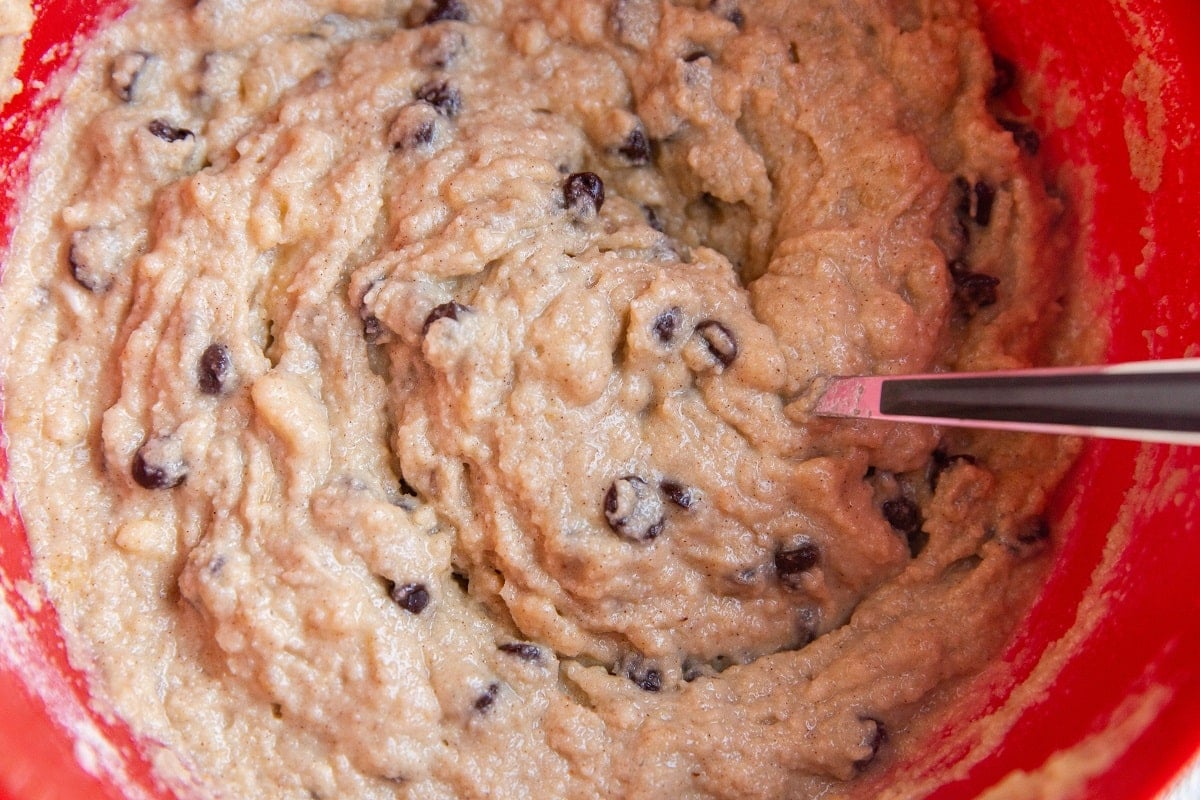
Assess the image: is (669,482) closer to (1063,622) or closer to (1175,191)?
(1063,622)

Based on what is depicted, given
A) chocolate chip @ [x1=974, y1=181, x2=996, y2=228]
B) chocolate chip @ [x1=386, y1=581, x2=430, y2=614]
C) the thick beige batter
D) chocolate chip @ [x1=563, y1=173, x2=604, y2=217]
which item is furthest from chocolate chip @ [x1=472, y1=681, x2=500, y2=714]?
chocolate chip @ [x1=974, y1=181, x2=996, y2=228]

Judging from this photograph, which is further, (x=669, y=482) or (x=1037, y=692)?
(x=669, y=482)

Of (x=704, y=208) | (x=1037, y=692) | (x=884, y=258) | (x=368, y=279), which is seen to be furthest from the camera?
(x=704, y=208)

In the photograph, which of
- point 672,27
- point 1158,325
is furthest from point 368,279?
point 1158,325

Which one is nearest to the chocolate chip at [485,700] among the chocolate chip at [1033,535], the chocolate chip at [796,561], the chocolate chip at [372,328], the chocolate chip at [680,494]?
the chocolate chip at [680,494]

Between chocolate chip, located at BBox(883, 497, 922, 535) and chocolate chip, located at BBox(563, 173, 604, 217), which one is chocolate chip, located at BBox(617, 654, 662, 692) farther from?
chocolate chip, located at BBox(563, 173, 604, 217)

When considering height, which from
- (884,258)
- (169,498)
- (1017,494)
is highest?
(884,258)
